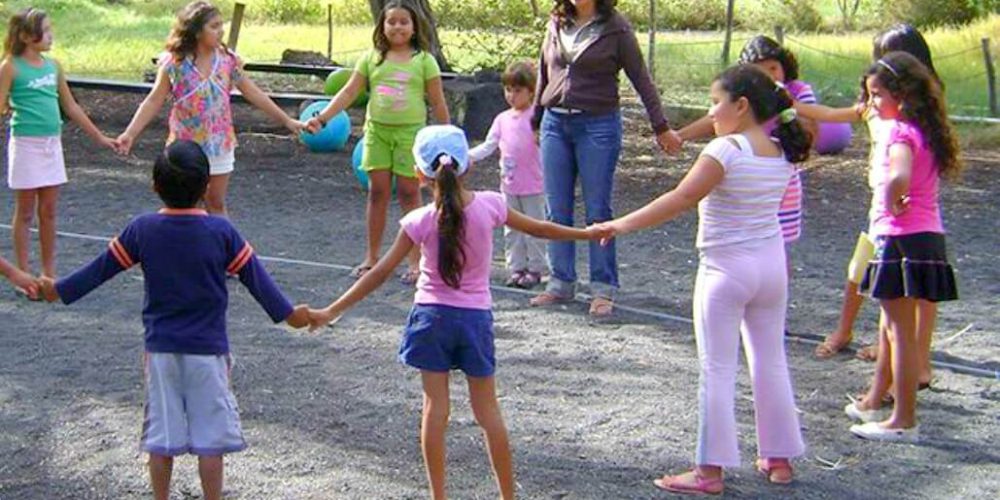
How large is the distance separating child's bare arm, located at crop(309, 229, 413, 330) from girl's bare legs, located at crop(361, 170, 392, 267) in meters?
3.65

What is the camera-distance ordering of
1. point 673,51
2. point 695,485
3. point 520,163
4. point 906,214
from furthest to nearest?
point 673,51 < point 520,163 < point 906,214 < point 695,485

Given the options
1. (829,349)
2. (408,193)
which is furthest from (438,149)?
(408,193)

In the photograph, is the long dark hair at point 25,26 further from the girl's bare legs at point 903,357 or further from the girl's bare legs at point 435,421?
the girl's bare legs at point 903,357

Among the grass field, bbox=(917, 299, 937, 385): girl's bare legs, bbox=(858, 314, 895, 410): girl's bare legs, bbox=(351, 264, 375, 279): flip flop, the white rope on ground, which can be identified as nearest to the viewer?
bbox=(858, 314, 895, 410): girl's bare legs

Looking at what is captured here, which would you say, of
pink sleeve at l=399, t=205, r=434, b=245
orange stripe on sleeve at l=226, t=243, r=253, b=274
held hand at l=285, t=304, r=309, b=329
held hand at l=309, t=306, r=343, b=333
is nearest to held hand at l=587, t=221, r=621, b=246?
pink sleeve at l=399, t=205, r=434, b=245

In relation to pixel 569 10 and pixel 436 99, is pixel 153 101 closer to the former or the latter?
pixel 436 99

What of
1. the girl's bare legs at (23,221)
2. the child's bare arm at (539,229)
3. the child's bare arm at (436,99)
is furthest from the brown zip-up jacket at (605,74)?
the girl's bare legs at (23,221)

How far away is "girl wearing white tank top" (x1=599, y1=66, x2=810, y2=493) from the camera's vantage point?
5012mm

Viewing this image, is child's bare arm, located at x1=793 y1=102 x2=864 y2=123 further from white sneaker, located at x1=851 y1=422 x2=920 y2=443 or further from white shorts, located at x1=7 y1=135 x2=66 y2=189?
white shorts, located at x1=7 y1=135 x2=66 y2=189

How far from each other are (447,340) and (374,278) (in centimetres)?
34

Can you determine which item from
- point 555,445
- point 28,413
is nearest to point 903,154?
point 555,445

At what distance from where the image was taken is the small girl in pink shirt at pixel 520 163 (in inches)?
334

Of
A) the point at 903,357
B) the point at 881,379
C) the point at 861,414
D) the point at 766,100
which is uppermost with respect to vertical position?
the point at 766,100

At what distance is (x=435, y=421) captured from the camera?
4.72 metres
